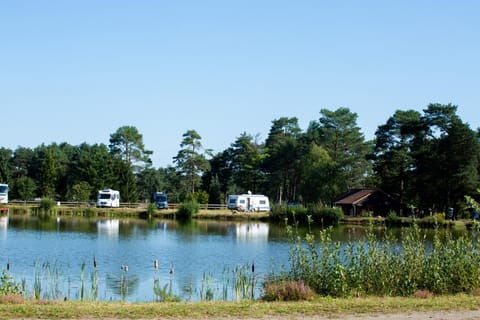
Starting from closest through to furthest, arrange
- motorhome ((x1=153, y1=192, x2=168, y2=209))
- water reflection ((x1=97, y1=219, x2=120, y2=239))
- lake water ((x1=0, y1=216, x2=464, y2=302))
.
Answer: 1. lake water ((x1=0, y1=216, x2=464, y2=302))
2. water reflection ((x1=97, y1=219, x2=120, y2=239))
3. motorhome ((x1=153, y1=192, x2=168, y2=209))

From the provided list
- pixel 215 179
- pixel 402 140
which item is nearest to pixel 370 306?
pixel 402 140

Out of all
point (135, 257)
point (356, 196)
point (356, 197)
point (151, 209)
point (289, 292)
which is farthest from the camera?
point (356, 196)

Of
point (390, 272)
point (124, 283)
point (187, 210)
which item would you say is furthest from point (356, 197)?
point (390, 272)

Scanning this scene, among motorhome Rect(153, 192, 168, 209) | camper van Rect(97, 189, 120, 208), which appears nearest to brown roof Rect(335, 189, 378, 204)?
motorhome Rect(153, 192, 168, 209)

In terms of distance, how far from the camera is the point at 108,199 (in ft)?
216

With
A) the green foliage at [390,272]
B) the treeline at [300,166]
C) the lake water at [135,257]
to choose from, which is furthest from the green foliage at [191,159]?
the green foliage at [390,272]

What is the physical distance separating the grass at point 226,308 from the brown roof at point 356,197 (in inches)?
1924

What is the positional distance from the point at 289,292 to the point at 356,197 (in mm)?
49678

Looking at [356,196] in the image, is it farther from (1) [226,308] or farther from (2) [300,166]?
(1) [226,308]

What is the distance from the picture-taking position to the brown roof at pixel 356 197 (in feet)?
200

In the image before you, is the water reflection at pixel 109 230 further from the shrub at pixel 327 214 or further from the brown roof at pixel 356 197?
the brown roof at pixel 356 197

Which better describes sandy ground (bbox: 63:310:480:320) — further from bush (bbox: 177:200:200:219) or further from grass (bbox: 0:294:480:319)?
bush (bbox: 177:200:200:219)

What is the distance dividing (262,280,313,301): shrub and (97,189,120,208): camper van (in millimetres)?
54042

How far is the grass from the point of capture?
35.1ft
